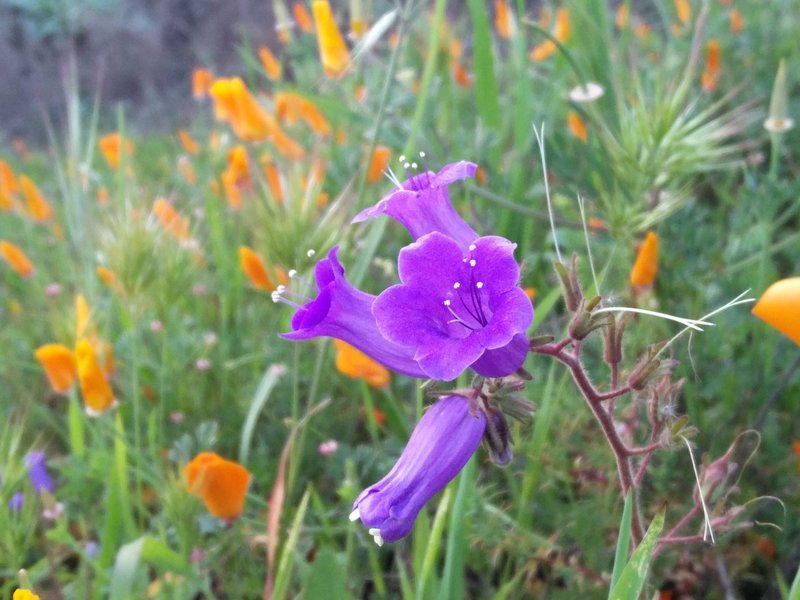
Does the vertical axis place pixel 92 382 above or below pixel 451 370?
below

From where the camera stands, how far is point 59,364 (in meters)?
1.64

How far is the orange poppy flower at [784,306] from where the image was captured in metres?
0.85

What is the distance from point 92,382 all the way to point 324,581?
0.65 m

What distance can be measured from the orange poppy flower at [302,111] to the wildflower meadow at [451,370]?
0.02 metres

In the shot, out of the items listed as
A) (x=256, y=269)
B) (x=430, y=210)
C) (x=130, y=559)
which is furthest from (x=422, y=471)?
(x=256, y=269)

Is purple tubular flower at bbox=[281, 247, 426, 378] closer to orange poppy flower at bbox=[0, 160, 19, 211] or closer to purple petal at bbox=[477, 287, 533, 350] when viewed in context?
purple petal at bbox=[477, 287, 533, 350]

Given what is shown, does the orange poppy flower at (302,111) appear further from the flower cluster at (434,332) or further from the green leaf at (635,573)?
the green leaf at (635,573)

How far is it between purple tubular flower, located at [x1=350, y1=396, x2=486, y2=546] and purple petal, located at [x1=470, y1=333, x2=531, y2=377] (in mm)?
55

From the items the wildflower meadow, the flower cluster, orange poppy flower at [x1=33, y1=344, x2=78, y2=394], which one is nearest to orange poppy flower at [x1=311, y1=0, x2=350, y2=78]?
the wildflower meadow

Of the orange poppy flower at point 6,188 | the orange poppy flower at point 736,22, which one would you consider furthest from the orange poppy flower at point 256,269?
the orange poppy flower at point 736,22

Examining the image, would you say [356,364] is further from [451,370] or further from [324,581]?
[451,370]

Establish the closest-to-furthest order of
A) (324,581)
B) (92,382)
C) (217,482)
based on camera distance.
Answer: (324,581) → (217,482) → (92,382)

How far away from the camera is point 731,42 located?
97.8 inches

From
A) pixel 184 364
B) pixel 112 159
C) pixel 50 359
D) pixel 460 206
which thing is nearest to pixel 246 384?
pixel 184 364
